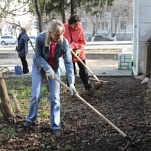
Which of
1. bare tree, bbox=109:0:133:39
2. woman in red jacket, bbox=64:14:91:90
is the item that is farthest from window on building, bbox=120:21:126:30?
woman in red jacket, bbox=64:14:91:90

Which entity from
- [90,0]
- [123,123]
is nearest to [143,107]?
[123,123]

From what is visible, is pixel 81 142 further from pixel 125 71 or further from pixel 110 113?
pixel 125 71

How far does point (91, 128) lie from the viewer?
17.1 feet

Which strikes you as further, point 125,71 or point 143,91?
point 125,71

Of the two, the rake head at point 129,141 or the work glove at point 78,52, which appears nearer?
the rake head at point 129,141

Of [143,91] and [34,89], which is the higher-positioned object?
[34,89]

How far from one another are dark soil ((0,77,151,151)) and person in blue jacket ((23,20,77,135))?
22 cm

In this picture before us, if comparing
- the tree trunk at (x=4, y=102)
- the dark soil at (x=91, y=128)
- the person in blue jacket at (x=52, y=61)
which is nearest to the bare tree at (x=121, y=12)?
the dark soil at (x=91, y=128)

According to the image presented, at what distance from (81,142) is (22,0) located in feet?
40.3

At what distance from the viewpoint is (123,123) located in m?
5.45

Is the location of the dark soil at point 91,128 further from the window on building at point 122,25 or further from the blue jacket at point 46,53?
the window on building at point 122,25

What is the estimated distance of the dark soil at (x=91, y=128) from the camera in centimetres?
452

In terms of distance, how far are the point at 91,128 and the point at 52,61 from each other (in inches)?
41.6

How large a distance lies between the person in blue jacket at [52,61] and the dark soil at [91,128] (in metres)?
0.22
